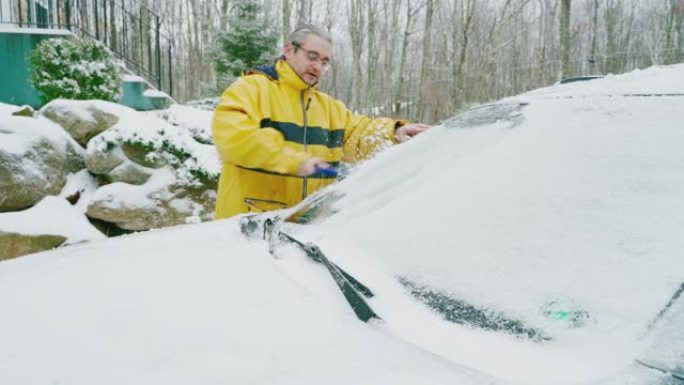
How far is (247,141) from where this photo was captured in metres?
2.08

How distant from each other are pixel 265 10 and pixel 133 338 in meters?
12.2

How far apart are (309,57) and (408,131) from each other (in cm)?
65

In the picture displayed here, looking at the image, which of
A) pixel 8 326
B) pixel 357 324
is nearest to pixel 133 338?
pixel 8 326

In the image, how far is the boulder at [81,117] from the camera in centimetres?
628

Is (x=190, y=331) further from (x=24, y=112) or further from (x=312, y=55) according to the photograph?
(x=24, y=112)

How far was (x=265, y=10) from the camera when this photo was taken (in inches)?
477

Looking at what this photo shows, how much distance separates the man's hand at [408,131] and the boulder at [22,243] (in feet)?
14.3

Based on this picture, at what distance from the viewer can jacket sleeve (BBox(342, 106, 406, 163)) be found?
2.67 metres

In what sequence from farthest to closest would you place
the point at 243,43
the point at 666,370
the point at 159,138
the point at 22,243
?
the point at 243,43 < the point at 159,138 < the point at 22,243 < the point at 666,370

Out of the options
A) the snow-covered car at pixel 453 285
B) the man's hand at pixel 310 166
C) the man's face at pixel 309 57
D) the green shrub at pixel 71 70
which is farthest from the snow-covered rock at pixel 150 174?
the snow-covered car at pixel 453 285

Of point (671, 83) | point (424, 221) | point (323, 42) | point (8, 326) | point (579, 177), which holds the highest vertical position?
point (323, 42)

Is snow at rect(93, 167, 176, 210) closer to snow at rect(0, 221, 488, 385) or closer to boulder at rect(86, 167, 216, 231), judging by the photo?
boulder at rect(86, 167, 216, 231)

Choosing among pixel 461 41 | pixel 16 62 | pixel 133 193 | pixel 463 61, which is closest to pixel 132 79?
pixel 16 62

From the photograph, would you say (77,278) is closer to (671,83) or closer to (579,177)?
(579,177)
